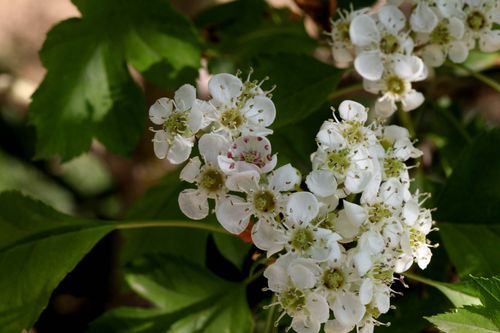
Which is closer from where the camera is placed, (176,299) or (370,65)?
(370,65)

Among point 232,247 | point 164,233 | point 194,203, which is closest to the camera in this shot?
point 194,203

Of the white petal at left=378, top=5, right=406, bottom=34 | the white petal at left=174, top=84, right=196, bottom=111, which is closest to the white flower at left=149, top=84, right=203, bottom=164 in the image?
the white petal at left=174, top=84, right=196, bottom=111

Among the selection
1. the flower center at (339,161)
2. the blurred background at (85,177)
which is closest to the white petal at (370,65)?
the flower center at (339,161)

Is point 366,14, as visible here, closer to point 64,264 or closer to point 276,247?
point 276,247

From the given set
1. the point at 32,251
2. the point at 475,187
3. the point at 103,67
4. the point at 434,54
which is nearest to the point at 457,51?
the point at 434,54

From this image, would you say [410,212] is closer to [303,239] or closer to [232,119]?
[303,239]

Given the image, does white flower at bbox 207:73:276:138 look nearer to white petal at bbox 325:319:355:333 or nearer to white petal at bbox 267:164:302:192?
white petal at bbox 267:164:302:192

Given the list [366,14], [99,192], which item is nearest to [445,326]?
[366,14]

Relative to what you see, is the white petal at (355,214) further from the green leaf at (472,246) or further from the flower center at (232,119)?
the green leaf at (472,246)
